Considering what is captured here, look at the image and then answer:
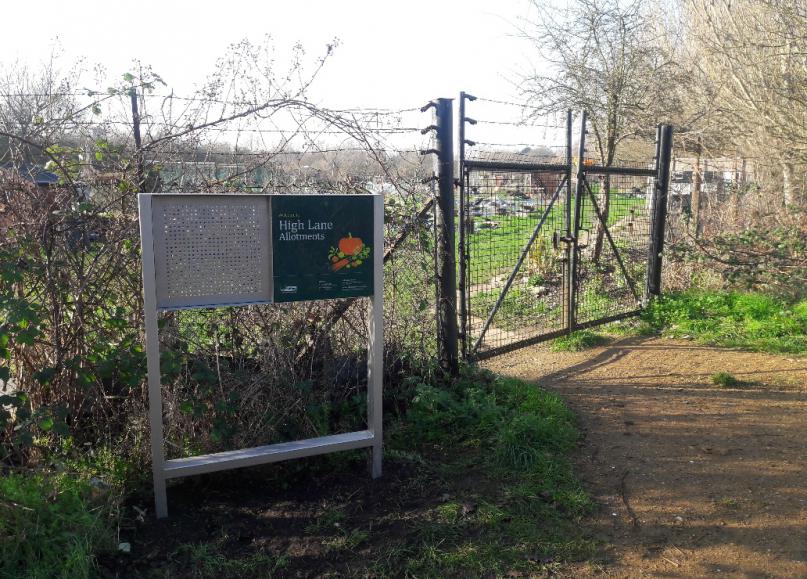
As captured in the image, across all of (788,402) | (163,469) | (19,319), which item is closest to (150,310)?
(19,319)

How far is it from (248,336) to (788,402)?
4.42 meters

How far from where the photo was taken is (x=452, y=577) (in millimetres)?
3363

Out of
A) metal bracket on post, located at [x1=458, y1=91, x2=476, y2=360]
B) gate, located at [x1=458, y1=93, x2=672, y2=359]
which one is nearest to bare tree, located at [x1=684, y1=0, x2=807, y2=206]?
gate, located at [x1=458, y1=93, x2=672, y2=359]

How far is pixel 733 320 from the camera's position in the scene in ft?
28.0

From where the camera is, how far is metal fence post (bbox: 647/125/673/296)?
29.5 ft

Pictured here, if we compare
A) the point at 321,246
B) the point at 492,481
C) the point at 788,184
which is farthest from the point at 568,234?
the point at 788,184

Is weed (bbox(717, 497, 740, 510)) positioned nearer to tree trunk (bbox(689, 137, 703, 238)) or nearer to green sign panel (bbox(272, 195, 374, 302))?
green sign panel (bbox(272, 195, 374, 302))

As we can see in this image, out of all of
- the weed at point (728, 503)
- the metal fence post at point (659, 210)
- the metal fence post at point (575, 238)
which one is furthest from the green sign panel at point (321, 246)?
the metal fence post at point (659, 210)

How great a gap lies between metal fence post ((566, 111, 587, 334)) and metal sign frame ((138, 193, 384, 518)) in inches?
154

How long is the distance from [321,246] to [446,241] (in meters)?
1.84

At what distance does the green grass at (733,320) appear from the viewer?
775 centimetres

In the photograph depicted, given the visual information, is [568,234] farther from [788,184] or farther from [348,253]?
[788,184]

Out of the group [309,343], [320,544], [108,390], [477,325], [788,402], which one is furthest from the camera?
[477,325]

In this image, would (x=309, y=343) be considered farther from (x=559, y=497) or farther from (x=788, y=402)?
(x=788, y=402)
